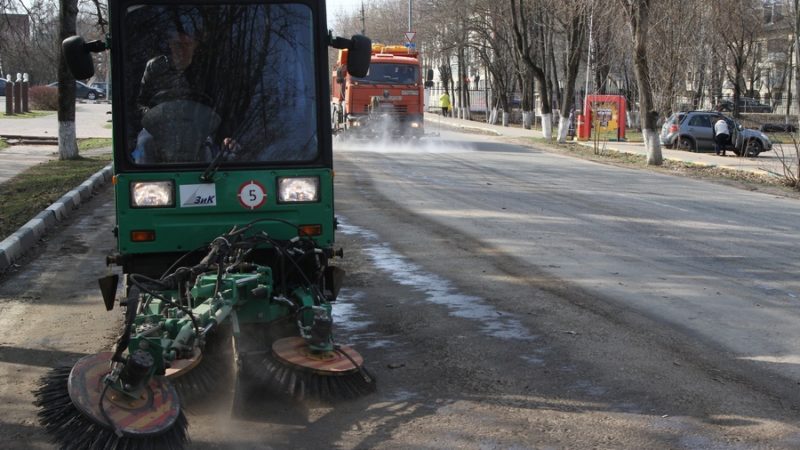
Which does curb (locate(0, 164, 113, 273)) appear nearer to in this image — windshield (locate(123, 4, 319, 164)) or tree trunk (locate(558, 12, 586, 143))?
windshield (locate(123, 4, 319, 164))

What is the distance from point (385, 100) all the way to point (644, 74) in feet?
29.0

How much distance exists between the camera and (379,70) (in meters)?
31.3

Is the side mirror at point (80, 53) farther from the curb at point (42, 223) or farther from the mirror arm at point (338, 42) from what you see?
the curb at point (42, 223)

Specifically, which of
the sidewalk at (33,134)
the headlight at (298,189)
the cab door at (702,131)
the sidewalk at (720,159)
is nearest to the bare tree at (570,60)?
the sidewalk at (720,159)

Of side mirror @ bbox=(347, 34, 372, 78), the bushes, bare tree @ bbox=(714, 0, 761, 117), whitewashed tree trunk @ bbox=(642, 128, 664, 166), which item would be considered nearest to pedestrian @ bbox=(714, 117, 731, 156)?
whitewashed tree trunk @ bbox=(642, 128, 664, 166)

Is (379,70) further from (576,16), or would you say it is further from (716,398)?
(716,398)

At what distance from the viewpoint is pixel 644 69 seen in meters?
26.1

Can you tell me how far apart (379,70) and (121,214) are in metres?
25.9

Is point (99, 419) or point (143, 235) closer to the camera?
point (99, 419)

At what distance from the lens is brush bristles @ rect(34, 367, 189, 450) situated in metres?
4.14

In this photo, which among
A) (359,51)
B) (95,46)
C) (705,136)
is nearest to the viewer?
(95,46)

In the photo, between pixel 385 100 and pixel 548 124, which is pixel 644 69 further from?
pixel 548 124

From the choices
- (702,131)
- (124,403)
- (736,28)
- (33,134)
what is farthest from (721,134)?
(124,403)

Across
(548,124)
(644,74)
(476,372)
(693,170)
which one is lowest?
(476,372)
